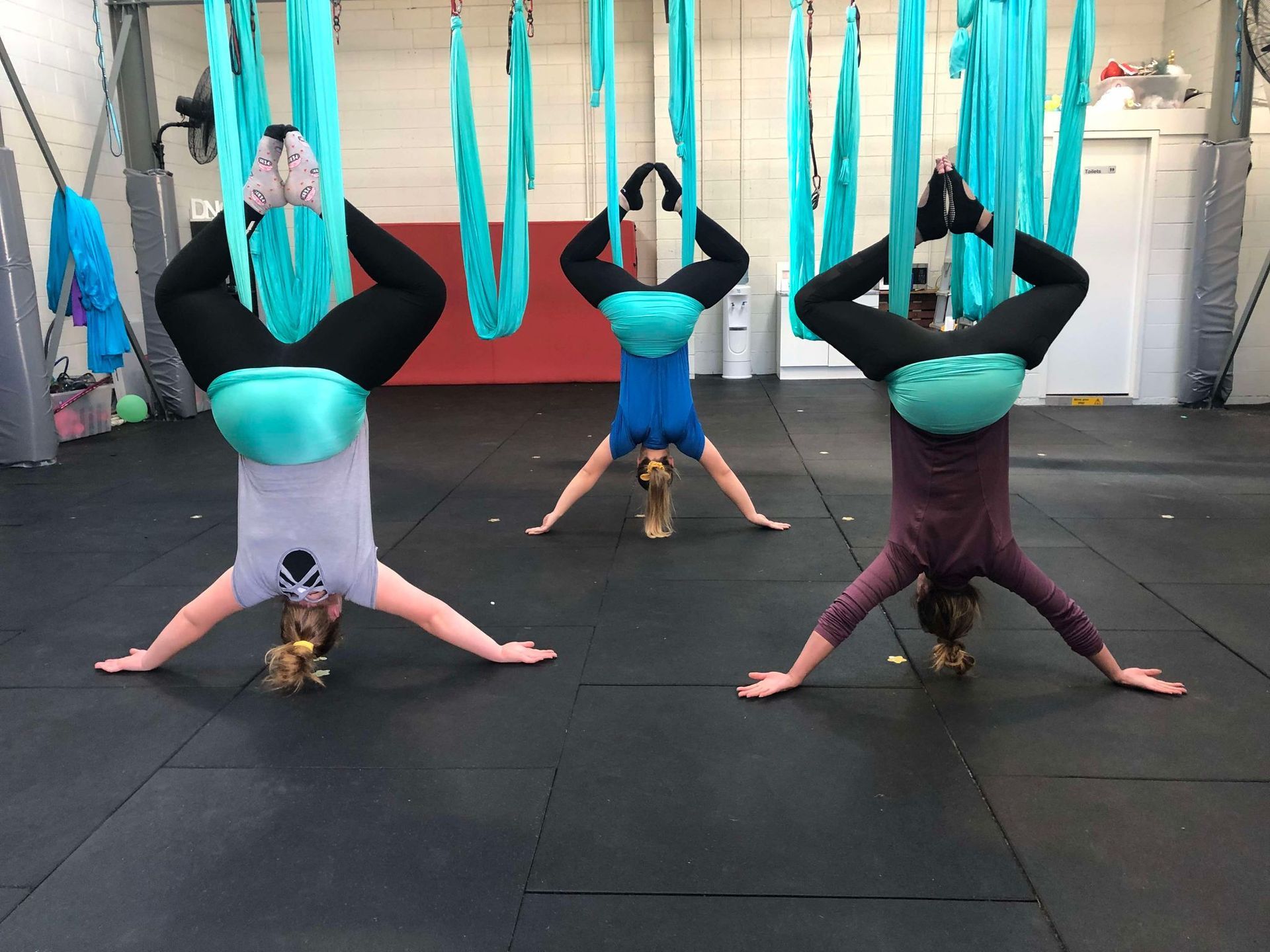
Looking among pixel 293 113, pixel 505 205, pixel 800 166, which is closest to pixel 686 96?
pixel 800 166

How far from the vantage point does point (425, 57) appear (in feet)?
30.0

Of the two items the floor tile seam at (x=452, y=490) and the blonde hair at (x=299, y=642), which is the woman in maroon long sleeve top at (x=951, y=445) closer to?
the blonde hair at (x=299, y=642)

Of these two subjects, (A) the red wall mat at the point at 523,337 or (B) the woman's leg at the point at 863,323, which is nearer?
(B) the woman's leg at the point at 863,323

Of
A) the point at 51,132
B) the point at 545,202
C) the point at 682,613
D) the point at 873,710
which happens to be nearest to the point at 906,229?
the point at 873,710

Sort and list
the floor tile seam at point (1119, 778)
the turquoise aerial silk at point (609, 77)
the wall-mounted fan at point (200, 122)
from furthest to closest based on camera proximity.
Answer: the wall-mounted fan at point (200, 122) < the turquoise aerial silk at point (609, 77) < the floor tile seam at point (1119, 778)

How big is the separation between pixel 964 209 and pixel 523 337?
720 cm

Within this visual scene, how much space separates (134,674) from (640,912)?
1770mm

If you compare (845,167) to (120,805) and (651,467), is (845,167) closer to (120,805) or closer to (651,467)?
(651,467)

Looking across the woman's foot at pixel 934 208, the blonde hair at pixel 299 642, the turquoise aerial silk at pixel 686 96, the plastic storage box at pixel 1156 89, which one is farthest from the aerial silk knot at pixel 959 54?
the plastic storage box at pixel 1156 89

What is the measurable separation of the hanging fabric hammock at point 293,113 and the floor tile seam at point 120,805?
104 cm

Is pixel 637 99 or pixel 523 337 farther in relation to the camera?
pixel 523 337

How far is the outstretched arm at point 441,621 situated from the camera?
2.48 m

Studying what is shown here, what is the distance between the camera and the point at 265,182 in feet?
7.48

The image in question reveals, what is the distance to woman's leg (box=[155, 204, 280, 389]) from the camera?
7.45 feet
